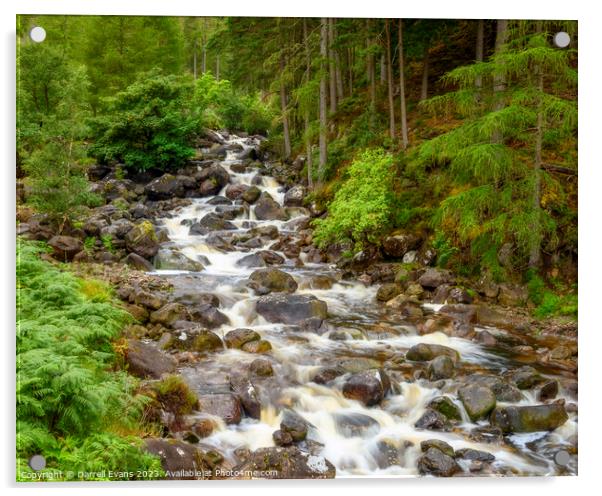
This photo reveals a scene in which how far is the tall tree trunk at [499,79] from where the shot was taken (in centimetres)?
610

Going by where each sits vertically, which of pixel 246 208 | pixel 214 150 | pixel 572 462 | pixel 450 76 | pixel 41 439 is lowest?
pixel 572 462

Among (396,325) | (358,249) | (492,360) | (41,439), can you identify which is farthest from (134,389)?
(358,249)

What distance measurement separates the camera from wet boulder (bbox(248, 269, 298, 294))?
8.24m

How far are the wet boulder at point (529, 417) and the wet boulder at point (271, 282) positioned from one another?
12.4 ft

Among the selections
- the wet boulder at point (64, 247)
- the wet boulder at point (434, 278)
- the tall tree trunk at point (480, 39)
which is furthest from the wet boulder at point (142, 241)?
the tall tree trunk at point (480, 39)

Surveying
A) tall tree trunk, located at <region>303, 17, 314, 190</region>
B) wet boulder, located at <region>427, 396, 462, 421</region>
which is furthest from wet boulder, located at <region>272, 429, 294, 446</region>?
tall tree trunk, located at <region>303, 17, 314, 190</region>

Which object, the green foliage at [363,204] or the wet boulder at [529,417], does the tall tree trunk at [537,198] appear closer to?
the wet boulder at [529,417]

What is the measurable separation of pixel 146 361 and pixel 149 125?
446 centimetres

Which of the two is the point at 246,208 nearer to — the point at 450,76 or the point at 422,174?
the point at 422,174

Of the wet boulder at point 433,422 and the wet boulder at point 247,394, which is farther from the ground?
the wet boulder at point 247,394

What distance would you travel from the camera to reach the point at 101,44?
6234mm

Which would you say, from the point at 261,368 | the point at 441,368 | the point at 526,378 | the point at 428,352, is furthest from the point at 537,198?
the point at 261,368

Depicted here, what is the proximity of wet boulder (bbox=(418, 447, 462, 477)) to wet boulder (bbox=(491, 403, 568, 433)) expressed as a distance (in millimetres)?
734

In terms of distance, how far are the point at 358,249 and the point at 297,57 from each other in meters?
3.38
